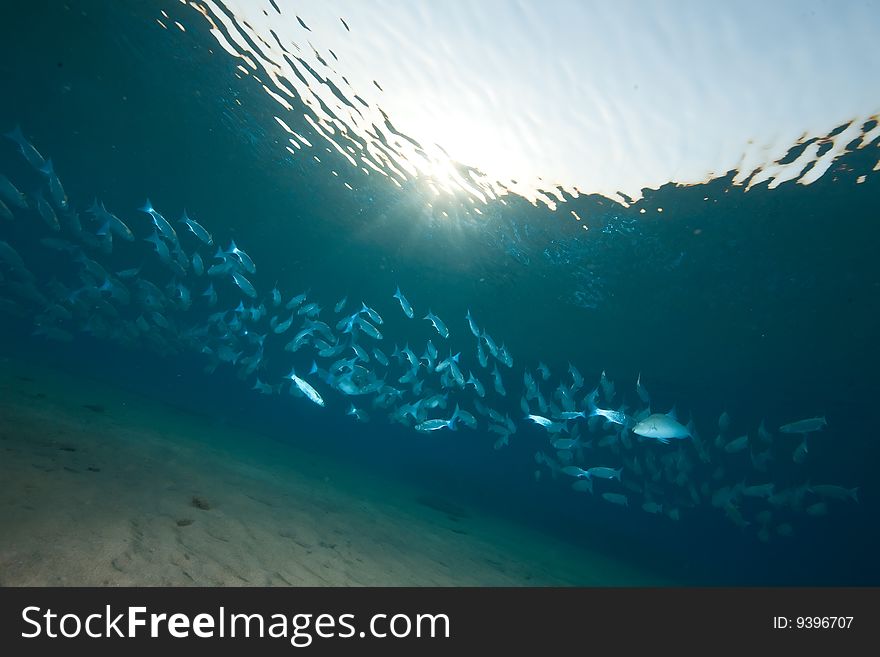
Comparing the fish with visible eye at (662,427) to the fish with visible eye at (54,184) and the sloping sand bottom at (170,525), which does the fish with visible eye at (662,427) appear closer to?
the sloping sand bottom at (170,525)

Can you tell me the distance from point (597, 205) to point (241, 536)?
595 inches

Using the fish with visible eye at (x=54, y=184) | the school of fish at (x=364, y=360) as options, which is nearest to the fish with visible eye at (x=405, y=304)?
the school of fish at (x=364, y=360)

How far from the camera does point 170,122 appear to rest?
1959cm

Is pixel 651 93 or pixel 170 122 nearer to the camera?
pixel 651 93

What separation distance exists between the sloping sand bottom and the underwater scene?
0.05 metres

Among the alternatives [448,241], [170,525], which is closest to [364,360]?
[170,525]

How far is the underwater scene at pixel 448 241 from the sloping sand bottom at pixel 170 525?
0.16 ft

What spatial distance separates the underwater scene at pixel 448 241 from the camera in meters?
7.04

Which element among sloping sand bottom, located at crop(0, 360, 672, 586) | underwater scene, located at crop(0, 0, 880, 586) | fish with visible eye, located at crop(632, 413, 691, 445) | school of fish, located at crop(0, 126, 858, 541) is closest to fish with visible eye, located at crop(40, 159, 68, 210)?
school of fish, located at crop(0, 126, 858, 541)

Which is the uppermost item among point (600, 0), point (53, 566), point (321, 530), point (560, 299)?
point (600, 0)

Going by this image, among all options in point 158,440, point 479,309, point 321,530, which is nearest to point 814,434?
point 479,309

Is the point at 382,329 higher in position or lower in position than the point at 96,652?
higher

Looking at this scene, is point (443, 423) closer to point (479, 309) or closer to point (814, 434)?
point (479, 309)

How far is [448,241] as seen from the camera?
21609 millimetres
